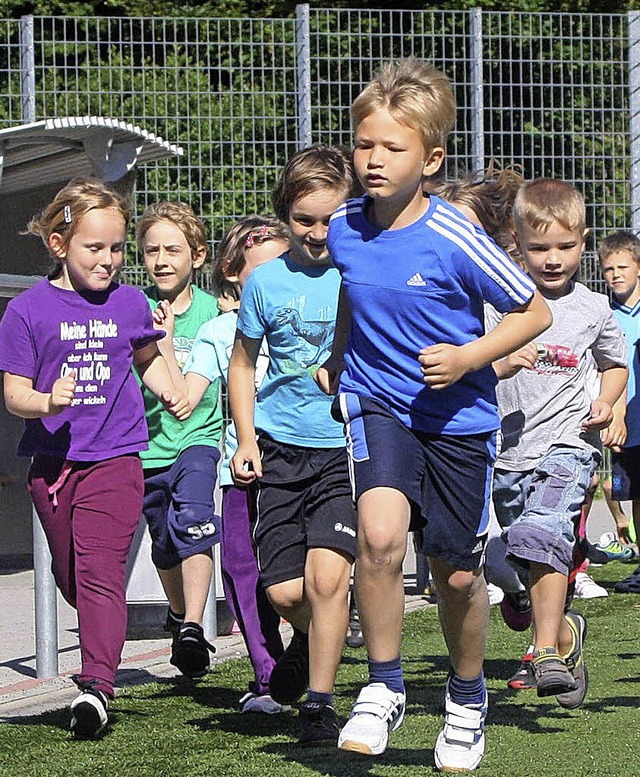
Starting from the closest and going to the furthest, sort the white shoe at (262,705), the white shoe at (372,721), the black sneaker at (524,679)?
the white shoe at (372,721) → the white shoe at (262,705) → the black sneaker at (524,679)

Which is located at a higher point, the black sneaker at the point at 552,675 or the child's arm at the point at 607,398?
the child's arm at the point at 607,398

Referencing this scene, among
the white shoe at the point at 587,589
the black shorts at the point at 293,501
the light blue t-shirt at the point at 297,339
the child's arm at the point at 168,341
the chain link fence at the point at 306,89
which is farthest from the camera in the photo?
the chain link fence at the point at 306,89

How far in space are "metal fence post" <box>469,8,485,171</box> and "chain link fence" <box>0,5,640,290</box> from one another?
0.04ft

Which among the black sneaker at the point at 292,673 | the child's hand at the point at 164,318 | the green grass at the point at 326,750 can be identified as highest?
the child's hand at the point at 164,318

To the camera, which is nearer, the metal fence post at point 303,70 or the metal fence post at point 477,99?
the metal fence post at point 303,70

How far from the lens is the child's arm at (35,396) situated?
16.4 ft

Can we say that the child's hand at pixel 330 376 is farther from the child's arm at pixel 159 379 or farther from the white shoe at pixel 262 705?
the white shoe at pixel 262 705

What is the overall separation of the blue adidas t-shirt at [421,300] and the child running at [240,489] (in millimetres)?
1253

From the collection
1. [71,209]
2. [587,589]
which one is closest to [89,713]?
[71,209]

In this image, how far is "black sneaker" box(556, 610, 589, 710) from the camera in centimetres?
538

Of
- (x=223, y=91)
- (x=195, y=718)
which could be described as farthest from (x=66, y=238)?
(x=223, y=91)

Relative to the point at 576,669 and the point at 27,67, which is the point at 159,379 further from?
the point at 27,67

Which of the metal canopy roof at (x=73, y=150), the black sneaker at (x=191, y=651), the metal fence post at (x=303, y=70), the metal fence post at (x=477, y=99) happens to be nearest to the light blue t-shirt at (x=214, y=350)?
the black sneaker at (x=191, y=651)

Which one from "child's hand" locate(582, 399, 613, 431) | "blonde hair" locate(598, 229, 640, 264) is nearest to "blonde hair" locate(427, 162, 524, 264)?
"child's hand" locate(582, 399, 613, 431)
